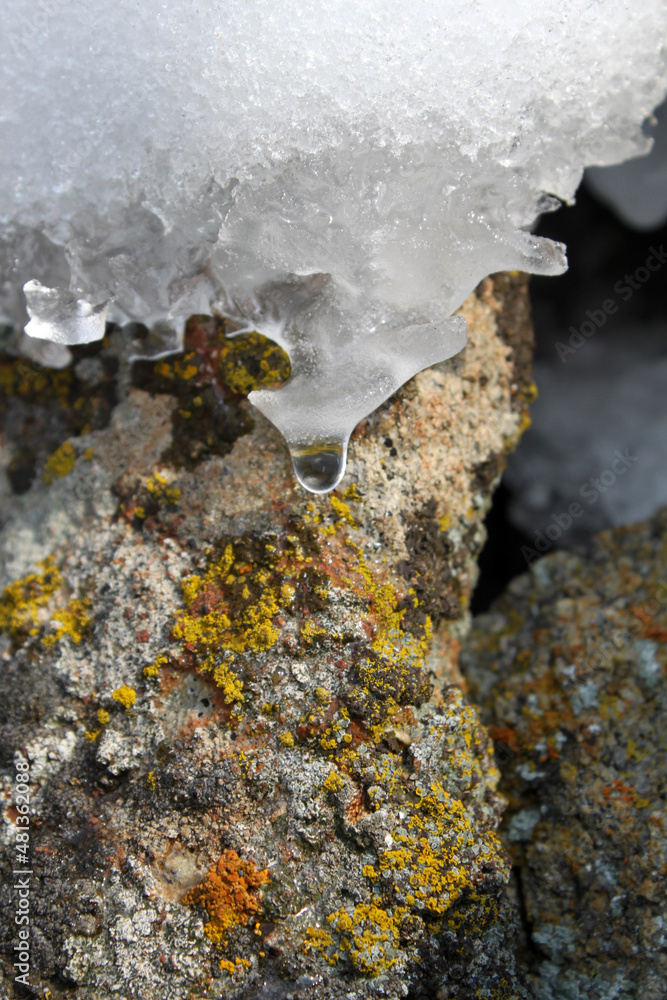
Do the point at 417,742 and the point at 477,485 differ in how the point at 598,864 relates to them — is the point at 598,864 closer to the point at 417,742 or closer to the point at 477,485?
the point at 417,742

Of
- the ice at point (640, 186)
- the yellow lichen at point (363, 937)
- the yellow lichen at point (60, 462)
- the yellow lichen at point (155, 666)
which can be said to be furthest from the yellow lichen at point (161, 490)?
the ice at point (640, 186)

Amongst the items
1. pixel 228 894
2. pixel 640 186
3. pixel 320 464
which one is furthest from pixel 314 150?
pixel 640 186

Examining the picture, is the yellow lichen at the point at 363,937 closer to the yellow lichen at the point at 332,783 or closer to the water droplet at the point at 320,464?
the yellow lichen at the point at 332,783

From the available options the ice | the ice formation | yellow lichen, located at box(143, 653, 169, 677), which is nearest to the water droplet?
the ice formation

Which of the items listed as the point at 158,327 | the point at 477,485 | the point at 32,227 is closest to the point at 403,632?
the point at 477,485

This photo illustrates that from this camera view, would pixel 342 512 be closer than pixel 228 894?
No

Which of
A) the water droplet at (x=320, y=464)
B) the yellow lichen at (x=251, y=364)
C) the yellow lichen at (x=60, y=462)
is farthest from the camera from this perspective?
the yellow lichen at (x=60, y=462)

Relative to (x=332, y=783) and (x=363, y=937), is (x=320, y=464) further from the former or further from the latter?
(x=363, y=937)

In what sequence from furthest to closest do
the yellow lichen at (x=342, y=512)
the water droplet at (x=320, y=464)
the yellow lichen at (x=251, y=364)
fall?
the yellow lichen at (x=251, y=364) < the yellow lichen at (x=342, y=512) < the water droplet at (x=320, y=464)
